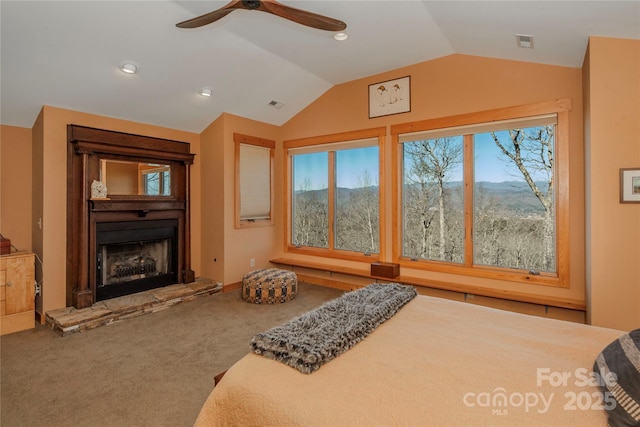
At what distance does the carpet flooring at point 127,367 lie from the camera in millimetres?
2033

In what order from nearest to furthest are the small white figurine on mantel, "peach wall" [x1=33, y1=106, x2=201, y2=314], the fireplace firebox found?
"peach wall" [x1=33, y1=106, x2=201, y2=314] < the small white figurine on mantel < the fireplace firebox

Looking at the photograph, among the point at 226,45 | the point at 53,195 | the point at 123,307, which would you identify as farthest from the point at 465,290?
the point at 53,195

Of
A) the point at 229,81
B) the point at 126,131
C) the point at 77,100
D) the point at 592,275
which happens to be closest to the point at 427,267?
the point at 592,275

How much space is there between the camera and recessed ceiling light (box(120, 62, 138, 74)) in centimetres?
329

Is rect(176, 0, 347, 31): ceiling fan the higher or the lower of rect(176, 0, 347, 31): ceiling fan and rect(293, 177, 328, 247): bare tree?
the higher

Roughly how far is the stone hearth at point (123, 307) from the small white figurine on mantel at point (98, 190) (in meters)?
1.31

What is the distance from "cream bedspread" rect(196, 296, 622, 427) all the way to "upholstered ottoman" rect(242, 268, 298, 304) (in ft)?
8.66

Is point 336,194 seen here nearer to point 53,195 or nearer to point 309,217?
point 309,217

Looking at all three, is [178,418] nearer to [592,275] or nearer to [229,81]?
[592,275]

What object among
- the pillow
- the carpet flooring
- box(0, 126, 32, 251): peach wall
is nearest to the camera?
the pillow

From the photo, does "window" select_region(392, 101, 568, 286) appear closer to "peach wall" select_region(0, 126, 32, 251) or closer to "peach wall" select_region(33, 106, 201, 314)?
"peach wall" select_region(33, 106, 201, 314)

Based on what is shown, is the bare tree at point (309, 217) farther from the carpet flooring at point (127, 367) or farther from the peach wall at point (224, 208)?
the carpet flooring at point (127, 367)

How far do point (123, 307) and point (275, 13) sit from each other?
11.6 feet

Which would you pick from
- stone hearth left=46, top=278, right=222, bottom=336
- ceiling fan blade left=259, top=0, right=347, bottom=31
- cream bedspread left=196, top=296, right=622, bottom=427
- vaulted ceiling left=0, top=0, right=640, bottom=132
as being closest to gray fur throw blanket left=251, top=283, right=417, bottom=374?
cream bedspread left=196, top=296, right=622, bottom=427
